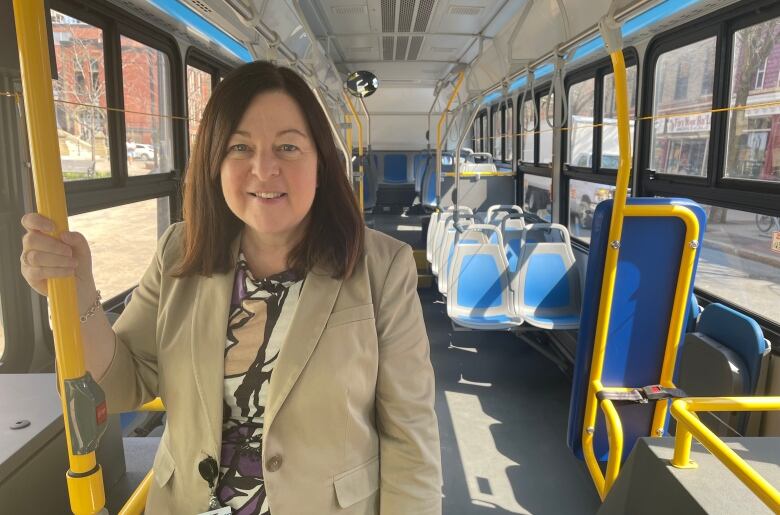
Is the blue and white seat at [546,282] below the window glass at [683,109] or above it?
below

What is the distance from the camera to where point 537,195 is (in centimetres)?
714

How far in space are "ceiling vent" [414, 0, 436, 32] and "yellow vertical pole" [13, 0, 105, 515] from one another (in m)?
3.94

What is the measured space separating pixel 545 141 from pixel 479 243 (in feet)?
8.17

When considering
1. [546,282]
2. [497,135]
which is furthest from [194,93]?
[497,135]

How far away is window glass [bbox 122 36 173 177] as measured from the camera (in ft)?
11.3

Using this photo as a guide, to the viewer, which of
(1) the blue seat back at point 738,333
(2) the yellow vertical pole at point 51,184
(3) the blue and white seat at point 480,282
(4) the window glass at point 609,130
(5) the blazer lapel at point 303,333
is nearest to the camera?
(2) the yellow vertical pole at point 51,184

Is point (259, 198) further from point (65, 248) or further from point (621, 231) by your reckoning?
point (621, 231)

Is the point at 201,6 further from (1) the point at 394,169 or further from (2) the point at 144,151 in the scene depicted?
(1) the point at 394,169

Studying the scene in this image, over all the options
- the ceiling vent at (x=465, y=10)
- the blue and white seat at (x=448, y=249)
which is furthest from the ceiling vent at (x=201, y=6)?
the blue and white seat at (x=448, y=249)

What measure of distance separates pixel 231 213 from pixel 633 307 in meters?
2.02

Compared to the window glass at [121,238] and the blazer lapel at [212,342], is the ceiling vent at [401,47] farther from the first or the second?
the blazer lapel at [212,342]

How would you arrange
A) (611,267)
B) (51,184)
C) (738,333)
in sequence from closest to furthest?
1. (51,184)
2. (611,267)
3. (738,333)

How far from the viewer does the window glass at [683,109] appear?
11.3 feet

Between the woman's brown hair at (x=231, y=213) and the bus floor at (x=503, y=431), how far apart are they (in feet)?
7.12
